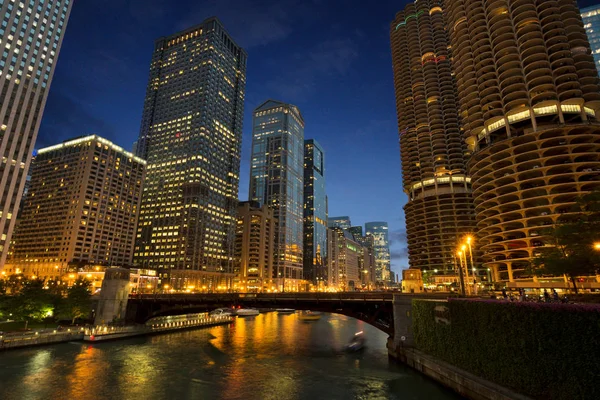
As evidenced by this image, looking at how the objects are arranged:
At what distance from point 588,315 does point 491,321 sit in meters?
9.36

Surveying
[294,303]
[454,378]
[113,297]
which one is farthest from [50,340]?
[454,378]

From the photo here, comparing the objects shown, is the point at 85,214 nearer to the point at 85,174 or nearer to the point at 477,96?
the point at 85,174

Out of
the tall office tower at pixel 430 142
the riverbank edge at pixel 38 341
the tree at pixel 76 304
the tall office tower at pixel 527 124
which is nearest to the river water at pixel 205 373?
the riverbank edge at pixel 38 341

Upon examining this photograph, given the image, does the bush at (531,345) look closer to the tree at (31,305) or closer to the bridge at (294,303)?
the bridge at (294,303)

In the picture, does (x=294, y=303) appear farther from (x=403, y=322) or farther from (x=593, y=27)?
(x=593, y=27)

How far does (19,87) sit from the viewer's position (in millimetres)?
120250

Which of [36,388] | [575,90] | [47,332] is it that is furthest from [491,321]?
[575,90]

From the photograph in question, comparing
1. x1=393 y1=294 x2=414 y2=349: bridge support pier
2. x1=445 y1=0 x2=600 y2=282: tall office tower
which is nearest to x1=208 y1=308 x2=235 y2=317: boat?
x1=393 y1=294 x2=414 y2=349: bridge support pier

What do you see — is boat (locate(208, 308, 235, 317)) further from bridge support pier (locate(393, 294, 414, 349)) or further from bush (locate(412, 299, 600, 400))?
bush (locate(412, 299, 600, 400))

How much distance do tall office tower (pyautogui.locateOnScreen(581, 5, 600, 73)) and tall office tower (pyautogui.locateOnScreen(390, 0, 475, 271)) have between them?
8160 centimetres

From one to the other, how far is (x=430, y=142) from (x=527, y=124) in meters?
56.2

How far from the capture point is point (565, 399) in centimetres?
2112

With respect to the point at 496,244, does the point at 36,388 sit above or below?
below

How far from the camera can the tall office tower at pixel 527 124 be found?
100250 millimetres
